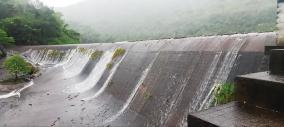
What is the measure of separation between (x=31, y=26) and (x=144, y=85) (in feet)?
78.1

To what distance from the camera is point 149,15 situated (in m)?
92.6

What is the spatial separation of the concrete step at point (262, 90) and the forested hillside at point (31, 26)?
2482 cm

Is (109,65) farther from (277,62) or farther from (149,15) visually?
(149,15)

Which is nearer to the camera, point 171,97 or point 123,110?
point 171,97

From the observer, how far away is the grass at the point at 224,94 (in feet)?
19.7

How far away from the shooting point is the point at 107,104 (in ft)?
34.1

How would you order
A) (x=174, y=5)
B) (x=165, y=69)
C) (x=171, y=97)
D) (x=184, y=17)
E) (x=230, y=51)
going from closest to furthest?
(x=230, y=51) → (x=171, y=97) → (x=165, y=69) → (x=184, y=17) → (x=174, y=5)

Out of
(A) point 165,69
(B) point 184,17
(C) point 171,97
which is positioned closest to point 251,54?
(C) point 171,97

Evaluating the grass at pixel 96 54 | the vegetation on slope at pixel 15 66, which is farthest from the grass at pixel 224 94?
the vegetation on slope at pixel 15 66

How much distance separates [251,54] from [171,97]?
7.24 feet

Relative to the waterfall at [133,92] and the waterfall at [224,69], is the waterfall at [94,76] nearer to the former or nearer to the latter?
the waterfall at [133,92]

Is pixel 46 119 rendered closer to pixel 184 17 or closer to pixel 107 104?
pixel 107 104

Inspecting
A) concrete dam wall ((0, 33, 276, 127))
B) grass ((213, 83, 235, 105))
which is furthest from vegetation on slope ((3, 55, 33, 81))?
grass ((213, 83, 235, 105))

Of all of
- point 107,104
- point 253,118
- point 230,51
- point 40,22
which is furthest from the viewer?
point 40,22
